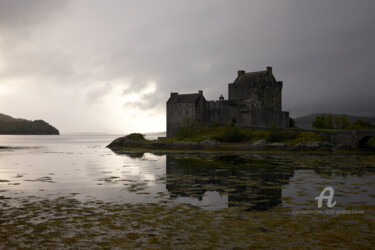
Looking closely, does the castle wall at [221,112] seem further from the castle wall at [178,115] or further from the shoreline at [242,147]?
the shoreline at [242,147]

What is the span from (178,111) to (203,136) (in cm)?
1417

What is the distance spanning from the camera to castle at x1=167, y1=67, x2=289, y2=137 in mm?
63000

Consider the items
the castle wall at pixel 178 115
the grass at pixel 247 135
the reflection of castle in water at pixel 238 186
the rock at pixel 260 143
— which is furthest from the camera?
the castle wall at pixel 178 115

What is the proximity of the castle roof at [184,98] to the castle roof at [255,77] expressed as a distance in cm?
956

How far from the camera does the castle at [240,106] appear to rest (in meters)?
63.0

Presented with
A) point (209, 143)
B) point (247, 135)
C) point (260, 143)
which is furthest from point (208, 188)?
point (247, 135)

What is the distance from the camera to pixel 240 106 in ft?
213

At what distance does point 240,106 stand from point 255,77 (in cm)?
738

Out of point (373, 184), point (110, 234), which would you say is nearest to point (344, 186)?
point (373, 184)

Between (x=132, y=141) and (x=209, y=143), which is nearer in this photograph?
(x=209, y=143)

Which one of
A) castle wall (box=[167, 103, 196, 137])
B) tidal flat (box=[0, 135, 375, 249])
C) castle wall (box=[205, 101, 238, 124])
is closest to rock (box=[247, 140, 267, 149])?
castle wall (box=[205, 101, 238, 124])

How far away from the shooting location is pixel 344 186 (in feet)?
57.0

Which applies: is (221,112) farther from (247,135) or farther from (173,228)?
(173,228)

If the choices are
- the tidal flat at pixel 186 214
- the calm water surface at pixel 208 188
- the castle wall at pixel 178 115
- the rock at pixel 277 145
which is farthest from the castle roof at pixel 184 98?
the tidal flat at pixel 186 214
